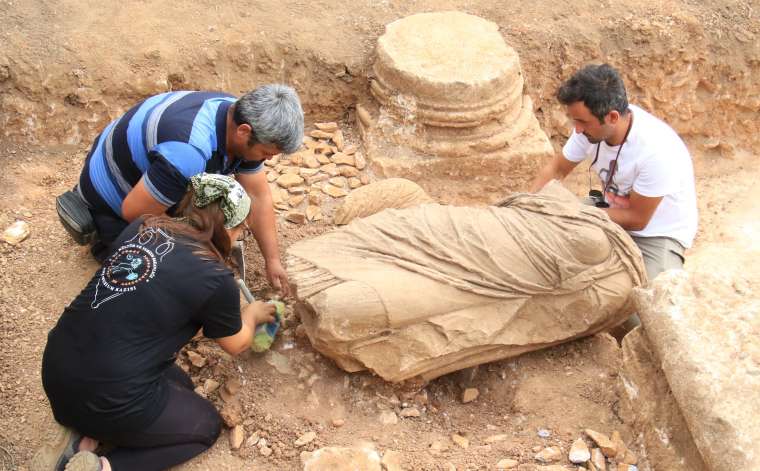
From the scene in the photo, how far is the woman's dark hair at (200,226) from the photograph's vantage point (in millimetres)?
2617

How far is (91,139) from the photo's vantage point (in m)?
4.79

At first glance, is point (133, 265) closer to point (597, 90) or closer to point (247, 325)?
point (247, 325)

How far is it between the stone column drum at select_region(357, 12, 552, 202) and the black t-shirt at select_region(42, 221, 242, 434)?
224 cm

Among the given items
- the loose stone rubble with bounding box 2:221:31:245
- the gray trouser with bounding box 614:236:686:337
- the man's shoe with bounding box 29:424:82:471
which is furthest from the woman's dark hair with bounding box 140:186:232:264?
the gray trouser with bounding box 614:236:686:337

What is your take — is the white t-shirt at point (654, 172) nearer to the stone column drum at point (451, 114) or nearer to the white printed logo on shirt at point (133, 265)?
the stone column drum at point (451, 114)

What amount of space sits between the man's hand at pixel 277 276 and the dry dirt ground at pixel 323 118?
18cm

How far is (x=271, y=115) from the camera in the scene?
295cm

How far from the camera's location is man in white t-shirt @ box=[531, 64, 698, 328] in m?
3.54

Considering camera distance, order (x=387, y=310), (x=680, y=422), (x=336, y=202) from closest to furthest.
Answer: (x=680, y=422) < (x=387, y=310) < (x=336, y=202)

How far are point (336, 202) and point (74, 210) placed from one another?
4.99 feet

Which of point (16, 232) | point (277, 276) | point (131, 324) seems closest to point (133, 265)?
point (131, 324)

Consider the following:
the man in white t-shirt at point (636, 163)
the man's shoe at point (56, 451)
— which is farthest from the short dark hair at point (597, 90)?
the man's shoe at point (56, 451)

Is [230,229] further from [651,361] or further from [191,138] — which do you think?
[651,361]

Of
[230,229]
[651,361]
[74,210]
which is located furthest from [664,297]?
[74,210]
